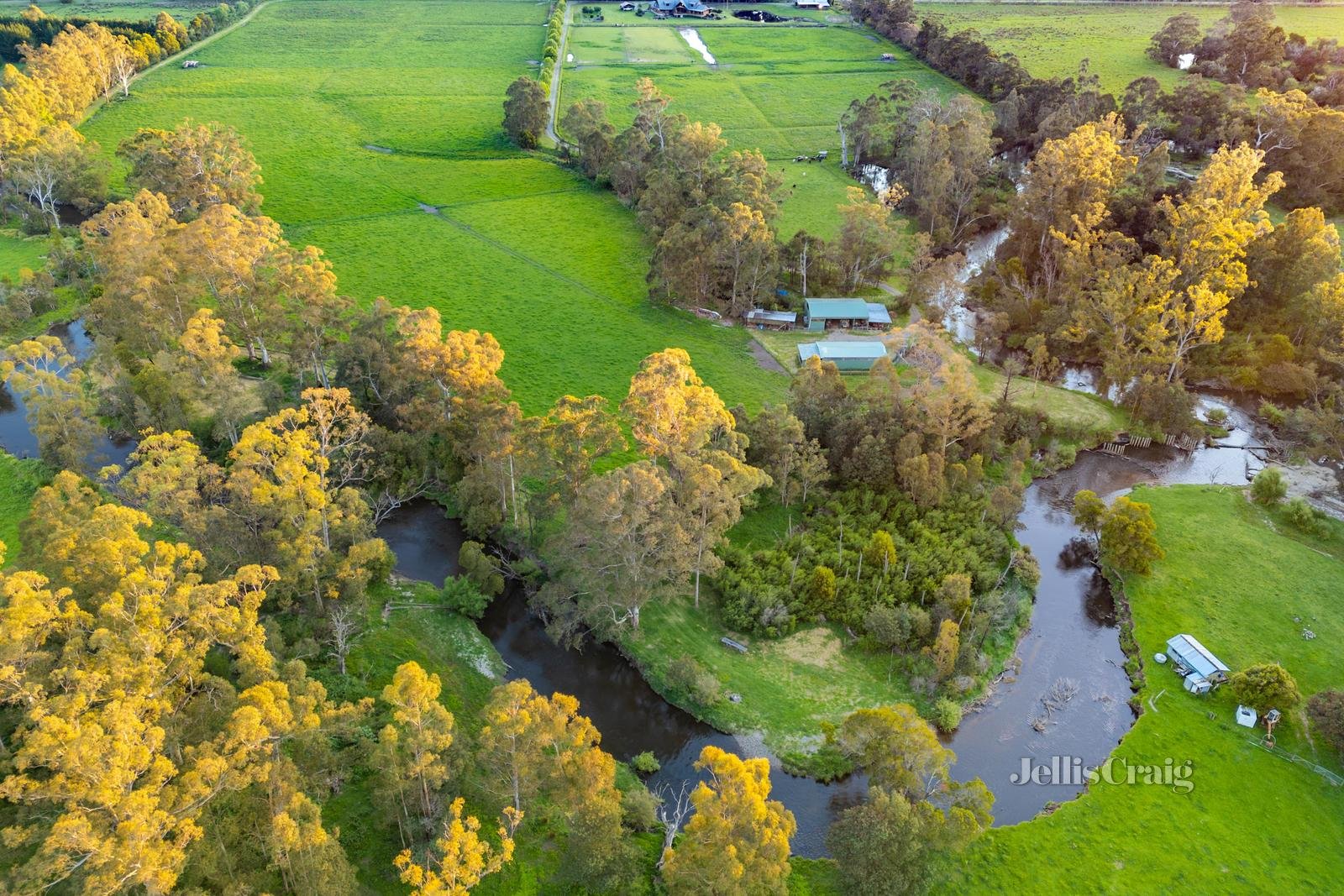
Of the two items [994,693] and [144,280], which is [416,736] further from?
[144,280]

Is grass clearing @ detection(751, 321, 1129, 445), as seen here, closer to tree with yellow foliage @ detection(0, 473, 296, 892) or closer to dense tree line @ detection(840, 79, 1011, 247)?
dense tree line @ detection(840, 79, 1011, 247)

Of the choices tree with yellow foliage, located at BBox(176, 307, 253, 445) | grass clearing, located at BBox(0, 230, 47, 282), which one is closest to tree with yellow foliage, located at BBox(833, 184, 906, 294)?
tree with yellow foliage, located at BBox(176, 307, 253, 445)

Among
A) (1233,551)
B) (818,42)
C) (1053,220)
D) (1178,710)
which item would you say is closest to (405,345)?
(1178,710)

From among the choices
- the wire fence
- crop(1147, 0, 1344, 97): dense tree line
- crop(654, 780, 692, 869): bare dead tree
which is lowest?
crop(654, 780, 692, 869): bare dead tree

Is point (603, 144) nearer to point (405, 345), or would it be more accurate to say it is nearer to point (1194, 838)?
point (405, 345)

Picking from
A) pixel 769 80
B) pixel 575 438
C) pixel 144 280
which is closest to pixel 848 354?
pixel 575 438

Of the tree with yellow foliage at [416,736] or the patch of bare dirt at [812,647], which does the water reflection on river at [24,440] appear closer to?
the tree with yellow foliage at [416,736]
